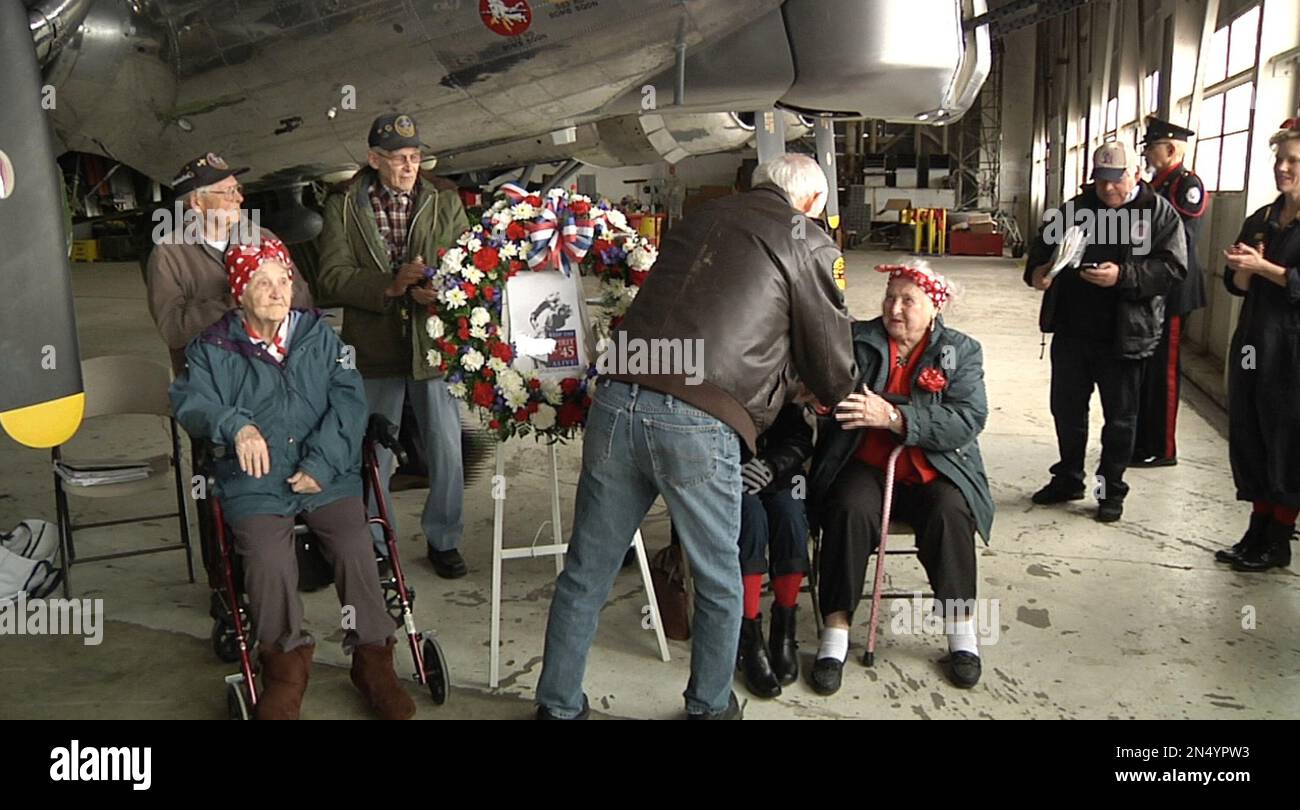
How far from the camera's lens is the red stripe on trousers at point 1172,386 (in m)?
5.14

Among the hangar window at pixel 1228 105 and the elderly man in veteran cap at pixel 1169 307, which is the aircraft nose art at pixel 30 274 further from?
the hangar window at pixel 1228 105

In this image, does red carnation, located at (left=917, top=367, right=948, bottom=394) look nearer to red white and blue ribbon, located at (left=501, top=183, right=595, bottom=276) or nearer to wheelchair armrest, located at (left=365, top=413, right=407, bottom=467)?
red white and blue ribbon, located at (left=501, top=183, right=595, bottom=276)

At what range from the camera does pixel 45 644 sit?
11.6ft

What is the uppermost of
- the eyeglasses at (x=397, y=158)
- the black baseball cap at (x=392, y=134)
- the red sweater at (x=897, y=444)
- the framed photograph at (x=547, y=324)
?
the black baseball cap at (x=392, y=134)

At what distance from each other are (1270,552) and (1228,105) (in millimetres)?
6962

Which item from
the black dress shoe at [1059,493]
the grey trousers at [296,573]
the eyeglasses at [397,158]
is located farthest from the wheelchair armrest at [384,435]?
the black dress shoe at [1059,493]

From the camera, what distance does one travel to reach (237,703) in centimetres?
297

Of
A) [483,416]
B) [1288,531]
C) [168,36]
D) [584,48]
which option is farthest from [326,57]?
[1288,531]

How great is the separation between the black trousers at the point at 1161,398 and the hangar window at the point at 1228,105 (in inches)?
151

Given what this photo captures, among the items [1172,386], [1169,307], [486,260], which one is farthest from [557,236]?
[1172,386]

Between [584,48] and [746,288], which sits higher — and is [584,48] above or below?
above

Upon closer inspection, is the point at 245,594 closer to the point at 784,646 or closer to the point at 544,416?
the point at 544,416

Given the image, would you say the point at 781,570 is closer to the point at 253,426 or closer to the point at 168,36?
the point at 253,426

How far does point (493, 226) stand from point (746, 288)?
1080mm
